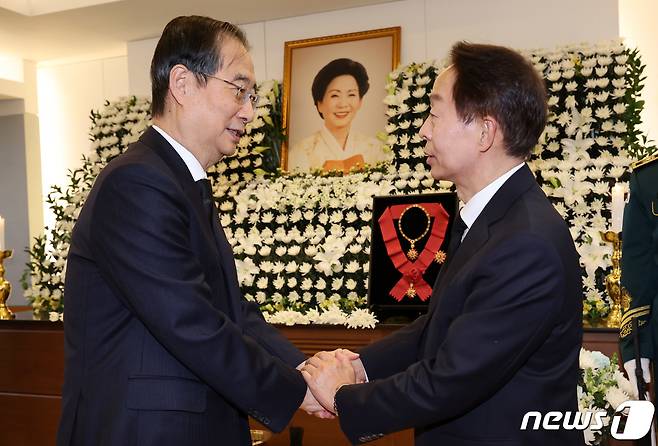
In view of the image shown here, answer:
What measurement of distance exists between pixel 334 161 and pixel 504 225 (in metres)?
4.78

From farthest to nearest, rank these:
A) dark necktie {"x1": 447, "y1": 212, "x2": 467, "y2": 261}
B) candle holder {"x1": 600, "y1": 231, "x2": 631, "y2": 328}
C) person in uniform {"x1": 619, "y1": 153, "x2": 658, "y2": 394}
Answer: candle holder {"x1": 600, "y1": 231, "x2": 631, "y2": 328} → person in uniform {"x1": 619, "y1": 153, "x2": 658, "y2": 394} → dark necktie {"x1": 447, "y1": 212, "x2": 467, "y2": 261}

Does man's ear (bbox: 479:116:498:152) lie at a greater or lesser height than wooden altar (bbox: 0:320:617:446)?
greater

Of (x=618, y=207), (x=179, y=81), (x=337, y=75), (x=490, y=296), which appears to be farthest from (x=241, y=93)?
(x=337, y=75)

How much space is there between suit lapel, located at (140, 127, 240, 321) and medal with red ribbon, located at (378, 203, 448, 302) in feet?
6.91

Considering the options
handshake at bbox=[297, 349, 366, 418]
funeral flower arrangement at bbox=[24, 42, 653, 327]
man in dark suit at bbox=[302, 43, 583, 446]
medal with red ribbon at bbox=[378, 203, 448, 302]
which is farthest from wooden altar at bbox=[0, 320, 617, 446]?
man in dark suit at bbox=[302, 43, 583, 446]

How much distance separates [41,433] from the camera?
4.51 meters

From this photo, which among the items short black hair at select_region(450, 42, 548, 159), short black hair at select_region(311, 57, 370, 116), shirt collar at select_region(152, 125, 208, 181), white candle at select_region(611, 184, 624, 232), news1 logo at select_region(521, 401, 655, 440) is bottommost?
news1 logo at select_region(521, 401, 655, 440)

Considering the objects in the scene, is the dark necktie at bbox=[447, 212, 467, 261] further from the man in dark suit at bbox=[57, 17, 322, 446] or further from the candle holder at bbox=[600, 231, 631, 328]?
the candle holder at bbox=[600, 231, 631, 328]

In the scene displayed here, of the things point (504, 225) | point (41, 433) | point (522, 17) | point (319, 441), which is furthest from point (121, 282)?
point (522, 17)

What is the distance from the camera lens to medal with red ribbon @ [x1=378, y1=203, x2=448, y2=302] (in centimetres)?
397

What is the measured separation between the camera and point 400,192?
4953 mm

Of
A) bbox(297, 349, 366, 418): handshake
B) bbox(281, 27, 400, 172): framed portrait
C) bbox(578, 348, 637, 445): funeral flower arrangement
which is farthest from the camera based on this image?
bbox(281, 27, 400, 172): framed portrait

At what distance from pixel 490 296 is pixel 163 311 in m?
0.78

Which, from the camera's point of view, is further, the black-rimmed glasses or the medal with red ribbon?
the medal with red ribbon
